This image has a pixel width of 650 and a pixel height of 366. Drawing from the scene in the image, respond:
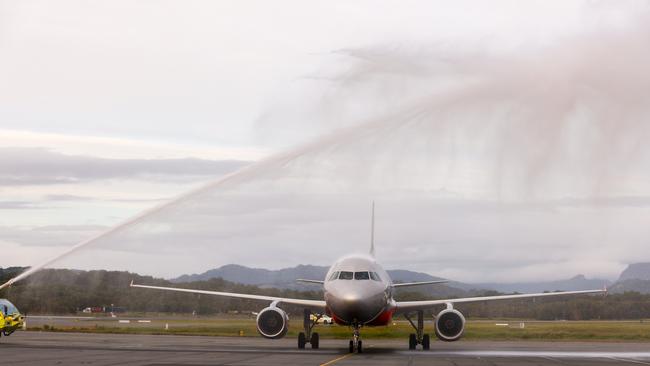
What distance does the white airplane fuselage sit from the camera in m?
40.8

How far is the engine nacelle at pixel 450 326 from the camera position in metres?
47.2

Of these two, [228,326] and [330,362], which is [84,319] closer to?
[228,326]

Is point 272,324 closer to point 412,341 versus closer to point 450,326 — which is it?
point 412,341

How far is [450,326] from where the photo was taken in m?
47.3

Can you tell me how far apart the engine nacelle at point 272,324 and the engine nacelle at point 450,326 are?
27.6ft

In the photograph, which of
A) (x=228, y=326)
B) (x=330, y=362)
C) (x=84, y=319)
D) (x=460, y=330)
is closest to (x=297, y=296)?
(x=228, y=326)

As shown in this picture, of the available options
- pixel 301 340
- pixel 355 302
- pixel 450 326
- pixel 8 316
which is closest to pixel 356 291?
pixel 355 302

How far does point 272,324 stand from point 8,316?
44.5 ft

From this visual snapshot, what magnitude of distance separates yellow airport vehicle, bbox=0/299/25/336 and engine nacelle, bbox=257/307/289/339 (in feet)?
41.0

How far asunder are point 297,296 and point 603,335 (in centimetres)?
2493

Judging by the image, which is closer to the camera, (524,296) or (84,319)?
(524,296)

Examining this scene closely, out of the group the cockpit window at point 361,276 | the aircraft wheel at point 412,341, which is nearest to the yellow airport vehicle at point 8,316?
the cockpit window at point 361,276

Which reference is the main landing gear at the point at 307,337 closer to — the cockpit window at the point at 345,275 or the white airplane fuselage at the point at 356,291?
the white airplane fuselage at the point at 356,291

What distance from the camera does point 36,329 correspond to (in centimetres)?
6838
